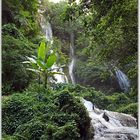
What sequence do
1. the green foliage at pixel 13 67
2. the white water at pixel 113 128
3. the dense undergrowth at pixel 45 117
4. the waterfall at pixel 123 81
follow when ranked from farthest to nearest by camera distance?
the waterfall at pixel 123 81 → the green foliage at pixel 13 67 → the white water at pixel 113 128 → the dense undergrowth at pixel 45 117

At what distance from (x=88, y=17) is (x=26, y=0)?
6347mm

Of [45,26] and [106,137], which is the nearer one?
[106,137]

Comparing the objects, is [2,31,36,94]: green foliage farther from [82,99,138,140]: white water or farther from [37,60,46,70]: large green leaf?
[82,99,138,140]: white water

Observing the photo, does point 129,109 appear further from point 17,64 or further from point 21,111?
point 21,111

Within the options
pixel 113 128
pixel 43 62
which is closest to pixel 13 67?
pixel 43 62

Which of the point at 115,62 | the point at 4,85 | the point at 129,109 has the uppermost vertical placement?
the point at 115,62

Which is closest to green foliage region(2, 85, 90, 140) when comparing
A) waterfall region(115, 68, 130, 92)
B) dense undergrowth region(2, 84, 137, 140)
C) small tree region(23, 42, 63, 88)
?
dense undergrowth region(2, 84, 137, 140)

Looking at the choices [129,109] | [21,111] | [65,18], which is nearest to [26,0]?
[129,109]

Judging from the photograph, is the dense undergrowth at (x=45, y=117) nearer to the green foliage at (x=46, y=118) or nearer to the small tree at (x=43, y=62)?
the green foliage at (x=46, y=118)

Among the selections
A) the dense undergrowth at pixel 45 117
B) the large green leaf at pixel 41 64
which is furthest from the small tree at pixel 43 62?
the dense undergrowth at pixel 45 117

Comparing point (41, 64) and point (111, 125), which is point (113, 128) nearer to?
point (111, 125)

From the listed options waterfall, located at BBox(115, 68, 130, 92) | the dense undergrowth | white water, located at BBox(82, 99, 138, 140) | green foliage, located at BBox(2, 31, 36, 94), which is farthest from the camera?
waterfall, located at BBox(115, 68, 130, 92)

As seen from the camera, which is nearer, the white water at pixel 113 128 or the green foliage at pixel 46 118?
the green foliage at pixel 46 118

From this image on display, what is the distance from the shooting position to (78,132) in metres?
5.22
